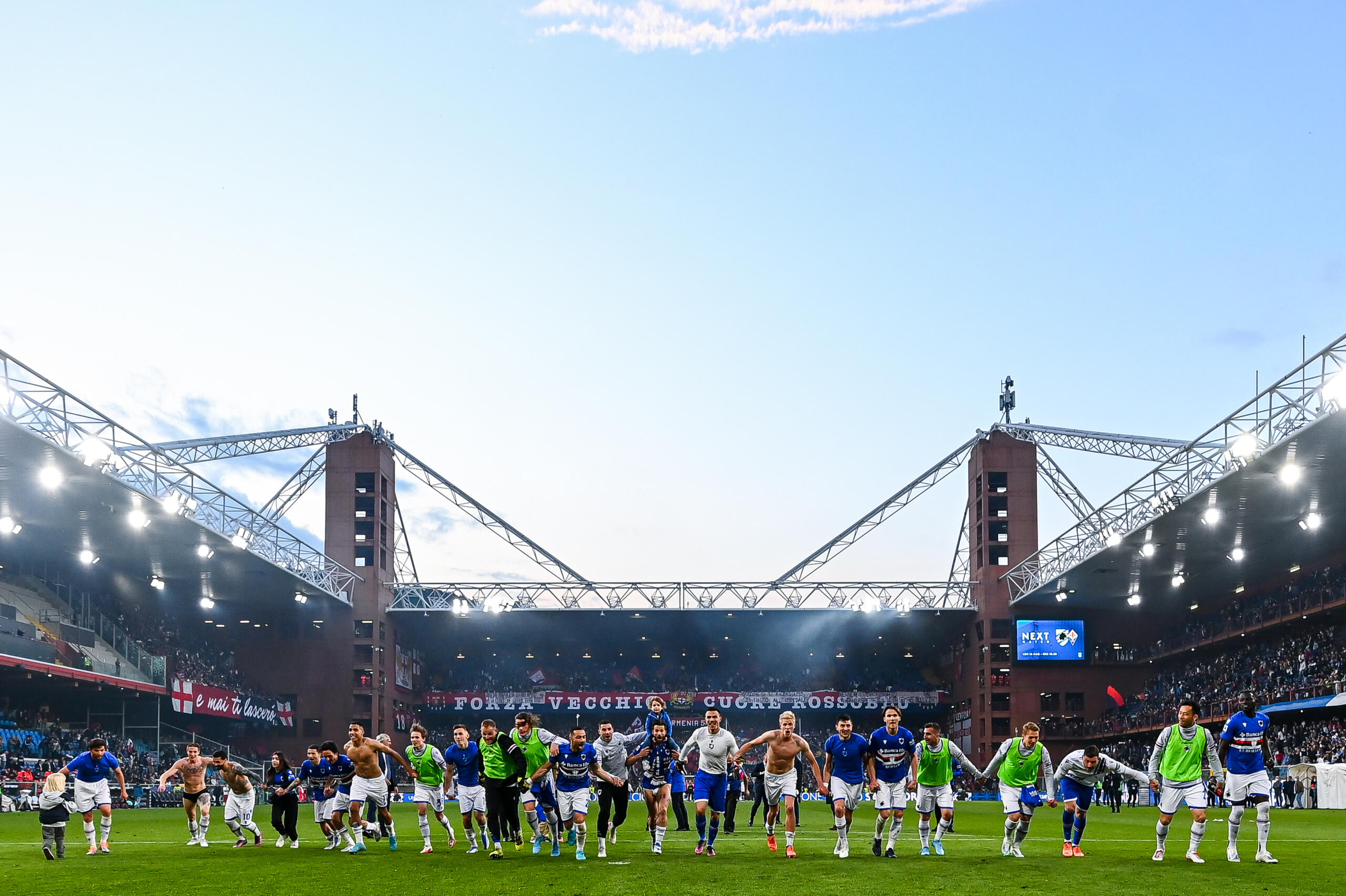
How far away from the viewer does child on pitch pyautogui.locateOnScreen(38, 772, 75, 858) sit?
20703 mm

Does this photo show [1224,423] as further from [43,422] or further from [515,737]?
[43,422]

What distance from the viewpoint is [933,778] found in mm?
20375

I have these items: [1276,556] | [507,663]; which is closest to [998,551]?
[1276,556]

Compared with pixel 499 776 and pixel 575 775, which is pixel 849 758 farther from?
pixel 499 776

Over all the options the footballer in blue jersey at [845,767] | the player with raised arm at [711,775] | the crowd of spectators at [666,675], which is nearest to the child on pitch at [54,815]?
the player with raised arm at [711,775]

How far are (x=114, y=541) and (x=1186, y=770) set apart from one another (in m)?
52.8

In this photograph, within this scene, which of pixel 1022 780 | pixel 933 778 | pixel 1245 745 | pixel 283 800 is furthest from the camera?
pixel 283 800

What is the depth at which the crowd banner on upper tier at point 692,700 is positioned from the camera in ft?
278

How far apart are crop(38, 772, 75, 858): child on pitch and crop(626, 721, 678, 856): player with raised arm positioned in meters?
8.92

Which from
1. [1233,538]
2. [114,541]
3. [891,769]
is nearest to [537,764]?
[891,769]

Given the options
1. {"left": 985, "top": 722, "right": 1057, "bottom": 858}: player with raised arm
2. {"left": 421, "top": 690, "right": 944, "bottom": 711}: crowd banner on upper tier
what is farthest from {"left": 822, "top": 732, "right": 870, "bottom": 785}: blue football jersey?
{"left": 421, "top": 690, "right": 944, "bottom": 711}: crowd banner on upper tier

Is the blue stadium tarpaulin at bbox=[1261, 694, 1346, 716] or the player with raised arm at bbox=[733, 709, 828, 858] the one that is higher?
the player with raised arm at bbox=[733, 709, 828, 858]

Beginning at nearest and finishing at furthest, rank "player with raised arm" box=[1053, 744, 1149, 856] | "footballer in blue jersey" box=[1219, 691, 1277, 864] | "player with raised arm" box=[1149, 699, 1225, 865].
→ 1. "player with raised arm" box=[1149, 699, 1225, 865]
2. "footballer in blue jersey" box=[1219, 691, 1277, 864]
3. "player with raised arm" box=[1053, 744, 1149, 856]

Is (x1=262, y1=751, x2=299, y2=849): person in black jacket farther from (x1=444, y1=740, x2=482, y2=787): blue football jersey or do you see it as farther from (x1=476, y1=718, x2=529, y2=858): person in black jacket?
(x1=476, y1=718, x2=529, y2=858): person in black jacket
